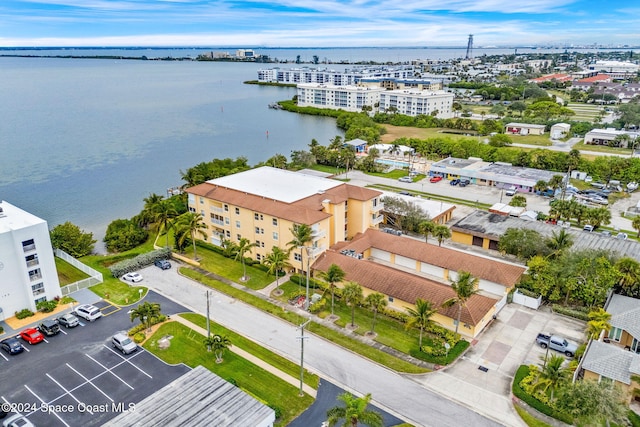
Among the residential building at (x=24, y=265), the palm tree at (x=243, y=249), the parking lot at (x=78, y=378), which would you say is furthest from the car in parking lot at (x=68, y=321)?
the palm tree at (x=243, y=249)

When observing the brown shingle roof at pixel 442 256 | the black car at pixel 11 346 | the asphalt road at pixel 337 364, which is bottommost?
the asphalt road at pixel 337 364


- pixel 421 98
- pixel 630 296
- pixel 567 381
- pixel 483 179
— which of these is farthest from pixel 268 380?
pixel 421 98

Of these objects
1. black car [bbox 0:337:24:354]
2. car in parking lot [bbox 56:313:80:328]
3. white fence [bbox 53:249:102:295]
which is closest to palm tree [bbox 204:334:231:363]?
car in parking lot [bbox 56:313:80:328]

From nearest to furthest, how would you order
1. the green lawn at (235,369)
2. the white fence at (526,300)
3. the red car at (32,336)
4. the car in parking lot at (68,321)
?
the green lawn at (235,369), the red car at (32,336), the car in parking lot at (68,321), the white fence at (526,300)

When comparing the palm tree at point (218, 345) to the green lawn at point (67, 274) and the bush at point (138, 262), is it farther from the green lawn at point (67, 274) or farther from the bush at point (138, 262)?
the green lawn at point (67, 274)

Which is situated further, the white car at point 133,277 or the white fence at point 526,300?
the white car at point 133,277

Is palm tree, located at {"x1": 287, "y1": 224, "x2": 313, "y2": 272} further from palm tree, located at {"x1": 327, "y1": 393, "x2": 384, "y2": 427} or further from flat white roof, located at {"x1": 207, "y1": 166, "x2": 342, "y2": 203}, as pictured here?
palm tree, located at {"x1": 327, "y1": 393, "x2": 384, "y2": 427}

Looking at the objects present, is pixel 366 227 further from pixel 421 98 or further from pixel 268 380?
pixel 421 98
